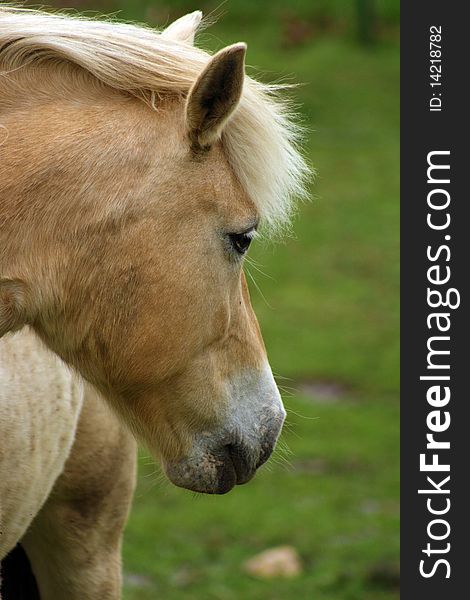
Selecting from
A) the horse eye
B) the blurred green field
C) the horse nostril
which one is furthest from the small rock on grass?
the horse eye

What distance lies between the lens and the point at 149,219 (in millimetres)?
2811

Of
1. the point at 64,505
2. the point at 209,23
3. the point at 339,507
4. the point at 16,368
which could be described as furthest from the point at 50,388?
the point at 339,507

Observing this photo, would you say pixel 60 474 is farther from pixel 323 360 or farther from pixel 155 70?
pixel 323 360

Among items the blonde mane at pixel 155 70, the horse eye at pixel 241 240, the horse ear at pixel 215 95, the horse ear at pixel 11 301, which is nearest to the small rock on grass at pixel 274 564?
the blonde mane at pixel 155 70

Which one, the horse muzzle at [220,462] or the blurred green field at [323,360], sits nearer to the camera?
the horse muzzle at [220,462]

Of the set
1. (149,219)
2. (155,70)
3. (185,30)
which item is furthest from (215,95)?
(185,30)

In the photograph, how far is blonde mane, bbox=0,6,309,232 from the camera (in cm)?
289

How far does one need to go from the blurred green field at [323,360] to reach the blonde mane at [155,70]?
1.57 ft

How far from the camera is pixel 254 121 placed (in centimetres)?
300

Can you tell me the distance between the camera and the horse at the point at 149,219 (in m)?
2.78

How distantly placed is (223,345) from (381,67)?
59.7 ft

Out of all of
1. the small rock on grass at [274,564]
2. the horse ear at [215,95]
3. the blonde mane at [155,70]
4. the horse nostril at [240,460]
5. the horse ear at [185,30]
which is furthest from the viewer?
the small rock on grass at [274,564]

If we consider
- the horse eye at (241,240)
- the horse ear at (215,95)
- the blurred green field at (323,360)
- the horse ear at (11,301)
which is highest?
the horse ear at (215,95)

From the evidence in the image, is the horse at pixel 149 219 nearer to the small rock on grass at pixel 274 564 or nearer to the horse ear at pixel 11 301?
the horse ear at pixel 11 301
